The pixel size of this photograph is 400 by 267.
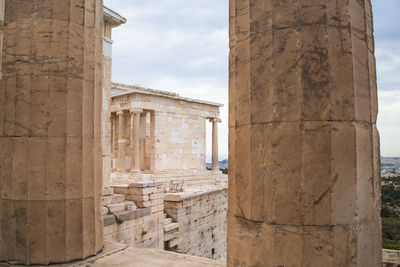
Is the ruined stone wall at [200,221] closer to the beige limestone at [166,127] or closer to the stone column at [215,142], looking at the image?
the beige limestone at [166,127]

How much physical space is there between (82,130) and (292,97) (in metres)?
3.07

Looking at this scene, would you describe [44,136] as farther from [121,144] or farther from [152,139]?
[121,144]

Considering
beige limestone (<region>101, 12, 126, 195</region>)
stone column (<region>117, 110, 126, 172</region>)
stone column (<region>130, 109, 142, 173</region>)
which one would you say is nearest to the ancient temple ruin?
beige limestone (<region>101, 12, 126, 195</region>)

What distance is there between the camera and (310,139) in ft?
9.70

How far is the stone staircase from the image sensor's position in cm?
1164

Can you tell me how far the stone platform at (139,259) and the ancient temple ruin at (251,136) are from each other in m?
0.05

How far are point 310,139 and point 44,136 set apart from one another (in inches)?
137

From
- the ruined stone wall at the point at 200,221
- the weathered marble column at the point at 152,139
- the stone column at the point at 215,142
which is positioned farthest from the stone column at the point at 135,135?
the stone column at the point at 215,142

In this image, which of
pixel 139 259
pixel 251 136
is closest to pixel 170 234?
pixel 139 259

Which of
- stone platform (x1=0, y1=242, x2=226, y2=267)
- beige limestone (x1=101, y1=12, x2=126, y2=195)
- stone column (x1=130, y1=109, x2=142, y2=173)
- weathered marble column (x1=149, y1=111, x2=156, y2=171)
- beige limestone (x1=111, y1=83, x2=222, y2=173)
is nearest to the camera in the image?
stone platform (x1=0, y1=242, x2=226, y2=267)

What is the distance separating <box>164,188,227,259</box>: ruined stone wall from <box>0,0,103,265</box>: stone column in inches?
312

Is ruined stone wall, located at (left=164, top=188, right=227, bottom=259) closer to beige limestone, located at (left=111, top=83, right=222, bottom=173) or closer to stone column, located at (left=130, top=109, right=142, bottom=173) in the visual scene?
beige limestone, located at (left=111, top=83, right=222, bottom=173)

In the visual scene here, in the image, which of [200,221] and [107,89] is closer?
[107,89]

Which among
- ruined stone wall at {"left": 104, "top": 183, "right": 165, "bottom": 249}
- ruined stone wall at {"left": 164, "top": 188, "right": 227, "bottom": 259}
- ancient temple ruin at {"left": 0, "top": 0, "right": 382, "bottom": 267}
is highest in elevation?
ancient temple ruin at {"left": 0, "top": 0, "right": 382, "bottom": 267}
